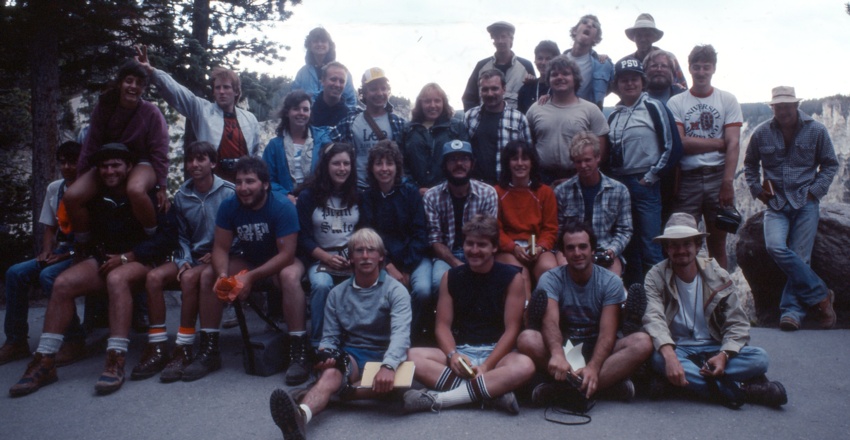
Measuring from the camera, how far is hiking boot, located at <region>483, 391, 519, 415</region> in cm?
371

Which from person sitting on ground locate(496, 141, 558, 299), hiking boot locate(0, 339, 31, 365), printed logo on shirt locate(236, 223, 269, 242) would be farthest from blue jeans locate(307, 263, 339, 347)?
hiking boot locate(0, 339, 31, 365)

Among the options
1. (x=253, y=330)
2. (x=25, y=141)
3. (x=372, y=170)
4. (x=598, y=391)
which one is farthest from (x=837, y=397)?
(x=25, y=141)

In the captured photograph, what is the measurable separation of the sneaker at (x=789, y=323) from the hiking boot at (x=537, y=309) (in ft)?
10.7

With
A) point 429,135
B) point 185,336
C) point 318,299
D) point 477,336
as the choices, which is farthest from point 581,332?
point 185,336

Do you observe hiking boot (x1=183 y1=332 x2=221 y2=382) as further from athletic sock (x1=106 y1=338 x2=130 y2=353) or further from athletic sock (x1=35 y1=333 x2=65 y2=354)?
athletic sock (x1=35 y1=333 x2=65 y2=354)

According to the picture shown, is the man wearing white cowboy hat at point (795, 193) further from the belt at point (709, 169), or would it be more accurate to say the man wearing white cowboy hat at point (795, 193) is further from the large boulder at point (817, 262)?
the belt at point (709, 169)

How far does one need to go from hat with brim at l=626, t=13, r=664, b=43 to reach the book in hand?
15.9 feet

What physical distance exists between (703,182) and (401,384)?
386cm

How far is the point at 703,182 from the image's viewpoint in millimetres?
5773

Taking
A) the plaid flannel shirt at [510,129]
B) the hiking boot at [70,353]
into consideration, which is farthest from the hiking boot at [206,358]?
the plaid flannel shirt at [510,129]

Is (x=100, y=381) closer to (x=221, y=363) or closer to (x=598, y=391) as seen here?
(x=221, y=363)

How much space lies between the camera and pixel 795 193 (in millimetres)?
5941

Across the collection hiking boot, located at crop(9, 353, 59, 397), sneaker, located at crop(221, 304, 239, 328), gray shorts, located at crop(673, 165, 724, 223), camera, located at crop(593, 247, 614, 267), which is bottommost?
sneaker, located at crop(221, 304, 239, 328)

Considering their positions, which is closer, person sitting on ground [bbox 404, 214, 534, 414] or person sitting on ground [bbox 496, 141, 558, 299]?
person sitting on ground [bbox 404, 214, 534, 414]
